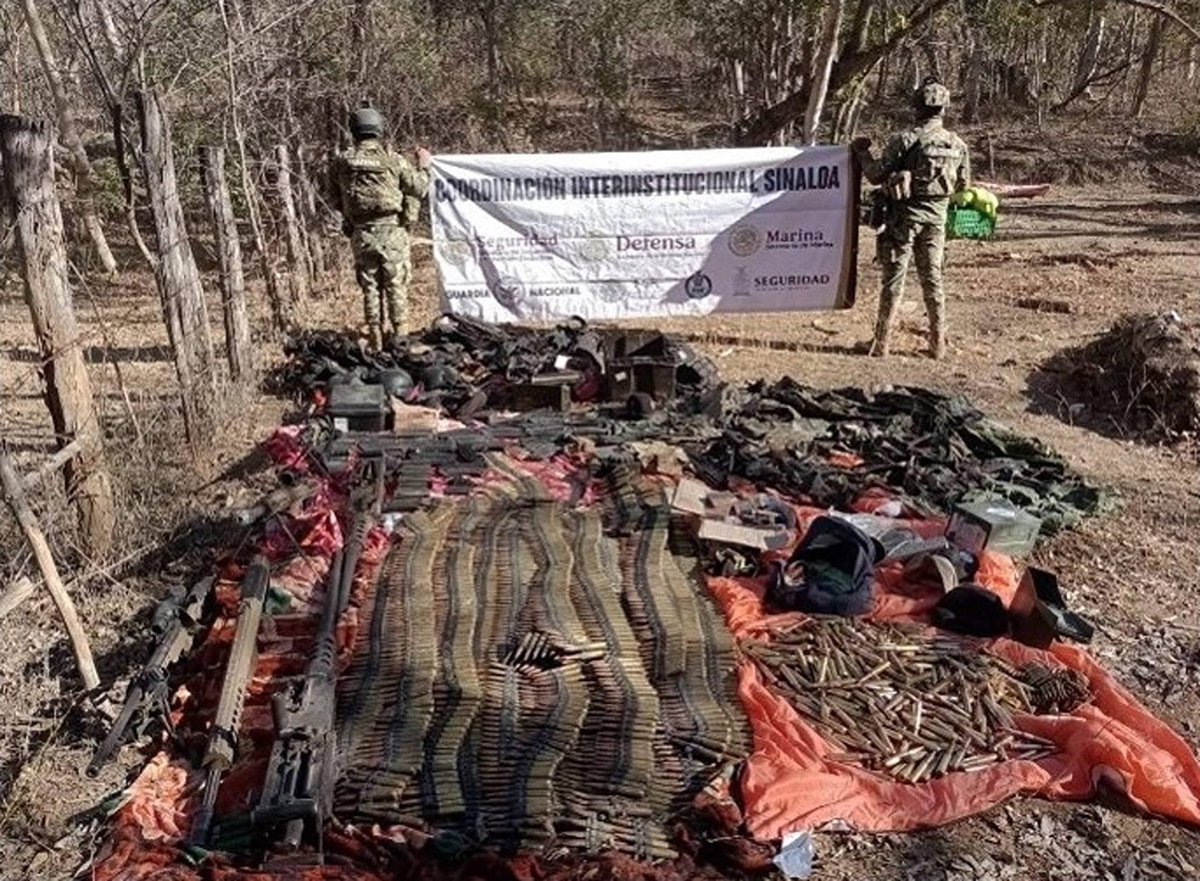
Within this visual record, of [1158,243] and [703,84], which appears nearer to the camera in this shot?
[1158,243]

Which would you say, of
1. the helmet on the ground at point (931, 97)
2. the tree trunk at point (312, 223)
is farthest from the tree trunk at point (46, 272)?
the tree trunk at point (312, 223)

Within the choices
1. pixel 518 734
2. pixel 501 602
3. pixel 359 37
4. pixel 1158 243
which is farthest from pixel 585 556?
pixel 1158 243

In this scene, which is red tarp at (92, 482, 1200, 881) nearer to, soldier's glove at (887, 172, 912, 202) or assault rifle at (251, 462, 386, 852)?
assault rifle at (251, 462, 386, 852)

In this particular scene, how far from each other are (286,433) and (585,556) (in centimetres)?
271

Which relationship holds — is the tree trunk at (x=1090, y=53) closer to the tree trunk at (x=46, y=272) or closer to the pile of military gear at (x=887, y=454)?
the pile of military gear at (x=887, y=454)

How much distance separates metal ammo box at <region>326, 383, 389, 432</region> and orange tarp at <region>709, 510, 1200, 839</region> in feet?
13.0

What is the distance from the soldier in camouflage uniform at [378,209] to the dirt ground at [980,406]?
125 centimetres

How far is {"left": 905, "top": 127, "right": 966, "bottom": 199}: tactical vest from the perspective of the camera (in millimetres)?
9023

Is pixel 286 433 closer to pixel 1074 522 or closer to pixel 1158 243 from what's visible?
pixel 1074 522

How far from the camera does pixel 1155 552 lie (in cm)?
608

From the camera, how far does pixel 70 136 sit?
11.8 m

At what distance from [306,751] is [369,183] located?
6200mm


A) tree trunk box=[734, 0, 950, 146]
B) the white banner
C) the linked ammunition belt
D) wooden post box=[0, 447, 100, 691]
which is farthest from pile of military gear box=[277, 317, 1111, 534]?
tree trunk box=[734, 0, 950, 146]

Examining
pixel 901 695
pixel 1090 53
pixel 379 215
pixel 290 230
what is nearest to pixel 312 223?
pixel 290 230
